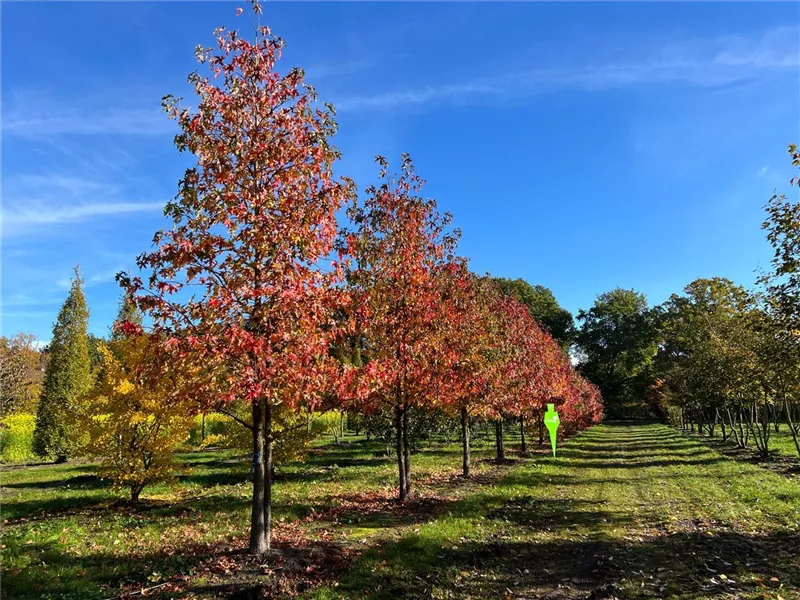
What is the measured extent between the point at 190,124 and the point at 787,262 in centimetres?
1172

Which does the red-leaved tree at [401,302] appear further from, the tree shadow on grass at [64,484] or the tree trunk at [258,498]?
the tree shadow on grass at [64,484]

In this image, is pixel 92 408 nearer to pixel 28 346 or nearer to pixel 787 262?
pixel 787 262

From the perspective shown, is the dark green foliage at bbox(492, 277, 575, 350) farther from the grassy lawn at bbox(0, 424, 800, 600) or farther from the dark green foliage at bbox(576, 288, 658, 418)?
the grassy lawn at bbox(0, 424, 800, 600)

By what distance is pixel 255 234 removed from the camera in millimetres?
7590

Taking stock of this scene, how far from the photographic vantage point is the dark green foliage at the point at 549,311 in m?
83.0

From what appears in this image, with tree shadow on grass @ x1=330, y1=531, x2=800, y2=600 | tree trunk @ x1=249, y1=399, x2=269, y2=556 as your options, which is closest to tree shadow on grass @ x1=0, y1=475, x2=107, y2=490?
tree trunk @ x1=249, y1=399, x2=269, y2=556

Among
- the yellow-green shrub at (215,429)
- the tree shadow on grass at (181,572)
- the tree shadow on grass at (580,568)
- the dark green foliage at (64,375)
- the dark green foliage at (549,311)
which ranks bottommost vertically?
the tree shadow on grass at (580,568)

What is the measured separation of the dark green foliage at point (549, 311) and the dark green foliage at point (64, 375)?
63329mm

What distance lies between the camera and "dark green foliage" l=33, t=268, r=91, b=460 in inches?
1042

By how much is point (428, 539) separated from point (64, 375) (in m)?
27.1

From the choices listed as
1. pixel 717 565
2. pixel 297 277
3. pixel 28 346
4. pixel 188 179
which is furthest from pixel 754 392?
pixel 28 346

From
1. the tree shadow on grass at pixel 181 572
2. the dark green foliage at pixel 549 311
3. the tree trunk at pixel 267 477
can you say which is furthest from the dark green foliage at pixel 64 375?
the dark green foliage at pixel 549 311

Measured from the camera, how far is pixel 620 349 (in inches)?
3339

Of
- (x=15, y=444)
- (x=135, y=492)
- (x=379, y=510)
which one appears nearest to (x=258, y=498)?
(x=379, y=510)
